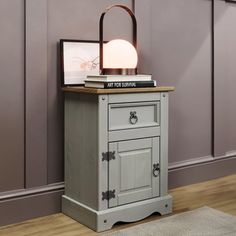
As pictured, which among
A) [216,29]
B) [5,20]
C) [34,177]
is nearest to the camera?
[5,20]

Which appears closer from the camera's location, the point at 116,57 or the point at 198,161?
the point at 116,57

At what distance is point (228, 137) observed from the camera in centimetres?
353

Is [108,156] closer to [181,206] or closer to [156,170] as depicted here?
[156,170]

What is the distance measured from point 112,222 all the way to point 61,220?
299mm

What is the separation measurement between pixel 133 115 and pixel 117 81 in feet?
0.66

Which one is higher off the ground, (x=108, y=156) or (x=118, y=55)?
(x=118, y=55)

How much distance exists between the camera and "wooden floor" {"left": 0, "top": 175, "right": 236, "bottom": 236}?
7.67 ft

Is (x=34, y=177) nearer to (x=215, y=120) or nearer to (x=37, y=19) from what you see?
(x=37, y=19)

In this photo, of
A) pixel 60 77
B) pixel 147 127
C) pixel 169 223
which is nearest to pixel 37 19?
pixel 60 77

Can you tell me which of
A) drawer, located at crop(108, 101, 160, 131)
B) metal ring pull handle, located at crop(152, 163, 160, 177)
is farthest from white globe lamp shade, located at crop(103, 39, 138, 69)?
metal ring pull handle, located at crop(152, 163, 160, 177)

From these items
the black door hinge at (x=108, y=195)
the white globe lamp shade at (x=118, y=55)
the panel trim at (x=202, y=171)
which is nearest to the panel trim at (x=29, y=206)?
the black door hinge at (x=108, y=195)

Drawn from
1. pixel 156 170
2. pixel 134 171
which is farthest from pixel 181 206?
pixel 134 171

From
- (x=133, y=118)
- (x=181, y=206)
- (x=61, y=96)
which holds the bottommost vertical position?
(x=181, y=206)

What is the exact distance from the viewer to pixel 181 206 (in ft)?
9.02
